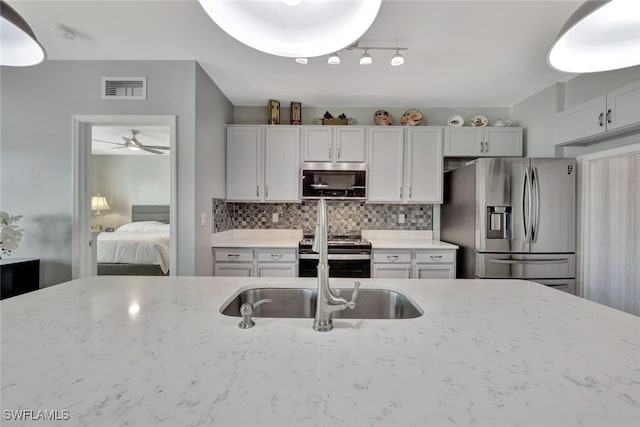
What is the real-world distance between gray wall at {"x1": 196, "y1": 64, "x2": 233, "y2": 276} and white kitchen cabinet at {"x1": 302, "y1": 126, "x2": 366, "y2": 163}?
0.92m

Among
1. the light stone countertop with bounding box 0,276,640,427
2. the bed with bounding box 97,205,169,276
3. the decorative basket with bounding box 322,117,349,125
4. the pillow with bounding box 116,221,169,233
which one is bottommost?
the bed with bounding box 97,205,169,276

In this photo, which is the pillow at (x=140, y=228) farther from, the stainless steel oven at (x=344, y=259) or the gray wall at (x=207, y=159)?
the stainless steel oven at (x=344, y=259)

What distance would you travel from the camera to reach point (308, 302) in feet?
4.34

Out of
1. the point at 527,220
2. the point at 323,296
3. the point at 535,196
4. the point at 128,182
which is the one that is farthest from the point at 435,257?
the point at 128,182

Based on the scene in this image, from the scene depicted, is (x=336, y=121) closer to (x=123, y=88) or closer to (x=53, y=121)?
(x=123, y=88)

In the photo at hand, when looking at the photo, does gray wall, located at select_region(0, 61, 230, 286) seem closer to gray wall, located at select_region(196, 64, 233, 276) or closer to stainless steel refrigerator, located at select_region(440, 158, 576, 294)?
gray wall, located at select_region(196, 64, 233, 276)

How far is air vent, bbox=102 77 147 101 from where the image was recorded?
8.10 feet

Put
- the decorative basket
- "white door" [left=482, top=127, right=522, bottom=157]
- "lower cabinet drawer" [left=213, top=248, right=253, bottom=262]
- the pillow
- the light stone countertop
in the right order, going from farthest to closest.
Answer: the pillow → the decorative basket → "white door" [left=482, top=127, right=522, bottom=157] → "lower cabinet drawer" [left=213, top=248, right=253, bottom=262] → the light stone countertop

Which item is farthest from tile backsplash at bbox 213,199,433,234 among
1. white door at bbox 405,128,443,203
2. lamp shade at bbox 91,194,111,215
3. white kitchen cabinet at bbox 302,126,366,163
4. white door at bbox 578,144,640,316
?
lamp shade at bbox 91,194,111,215

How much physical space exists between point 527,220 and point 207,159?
3.07 meters

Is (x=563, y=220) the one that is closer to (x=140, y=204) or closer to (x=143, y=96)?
(x=143, y=96)

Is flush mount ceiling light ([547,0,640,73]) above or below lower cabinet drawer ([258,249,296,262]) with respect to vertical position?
above

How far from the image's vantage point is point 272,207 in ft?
11.6

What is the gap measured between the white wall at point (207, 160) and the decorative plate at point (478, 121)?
2.90 meters
